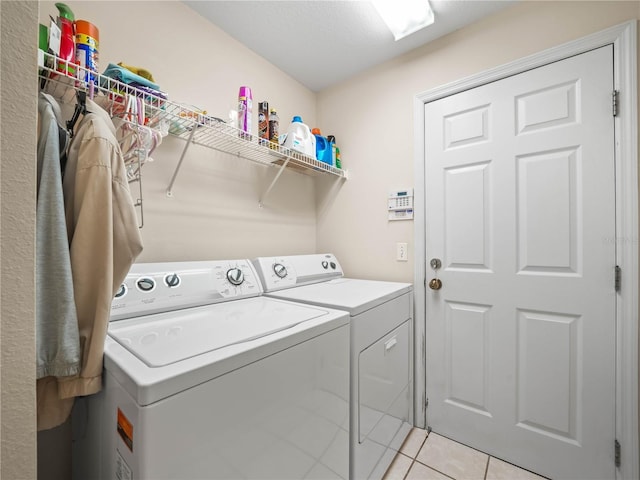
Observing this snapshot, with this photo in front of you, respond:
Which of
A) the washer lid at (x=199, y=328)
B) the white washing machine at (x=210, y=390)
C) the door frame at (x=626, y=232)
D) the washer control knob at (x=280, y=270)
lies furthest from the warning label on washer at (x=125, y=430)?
the door frame at (x=626, y=232)

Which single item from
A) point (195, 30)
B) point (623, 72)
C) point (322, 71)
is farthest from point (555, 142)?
point (195, 30)

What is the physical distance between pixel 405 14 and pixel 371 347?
6.22 ft

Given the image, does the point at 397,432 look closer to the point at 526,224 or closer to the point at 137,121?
the point at 526,224

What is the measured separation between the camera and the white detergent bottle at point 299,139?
5.92 ft

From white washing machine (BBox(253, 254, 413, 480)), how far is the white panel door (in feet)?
0.91

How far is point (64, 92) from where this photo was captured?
1.02 meters

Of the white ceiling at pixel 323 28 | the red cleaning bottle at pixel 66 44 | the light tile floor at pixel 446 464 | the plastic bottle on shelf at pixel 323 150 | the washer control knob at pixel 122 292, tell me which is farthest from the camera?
the plastic bottle on shelf at pixel 323 150

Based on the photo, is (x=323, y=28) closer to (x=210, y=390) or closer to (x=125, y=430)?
(x=210, y=390)

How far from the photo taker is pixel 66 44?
929 millimetres

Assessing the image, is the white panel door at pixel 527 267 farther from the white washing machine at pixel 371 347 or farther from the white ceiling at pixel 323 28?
the white ceiling at pixel 323 28

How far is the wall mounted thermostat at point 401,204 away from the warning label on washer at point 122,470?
185 cm

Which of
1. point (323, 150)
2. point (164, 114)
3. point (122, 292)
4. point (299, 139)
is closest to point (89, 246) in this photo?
point (122, 292)

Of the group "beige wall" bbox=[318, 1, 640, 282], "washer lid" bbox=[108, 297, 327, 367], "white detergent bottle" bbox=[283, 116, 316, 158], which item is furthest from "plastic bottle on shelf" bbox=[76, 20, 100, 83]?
"beige wall" bbox=[318, 1, 640, 282]

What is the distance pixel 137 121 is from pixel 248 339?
910 millimetres
